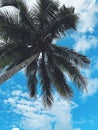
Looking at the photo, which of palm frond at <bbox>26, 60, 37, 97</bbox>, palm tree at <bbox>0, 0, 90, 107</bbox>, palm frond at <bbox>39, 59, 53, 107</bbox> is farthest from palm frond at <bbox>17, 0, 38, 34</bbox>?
palm frond at <bbox>39, 59, 53, 107</bbox>

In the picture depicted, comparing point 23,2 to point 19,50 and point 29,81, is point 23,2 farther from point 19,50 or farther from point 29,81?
point 29,81

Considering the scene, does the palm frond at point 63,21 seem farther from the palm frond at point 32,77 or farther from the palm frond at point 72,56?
the palm frond at point 32,77

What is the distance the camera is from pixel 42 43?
71.6 feet

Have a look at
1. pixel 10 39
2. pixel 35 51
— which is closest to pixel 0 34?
pixel 10 39

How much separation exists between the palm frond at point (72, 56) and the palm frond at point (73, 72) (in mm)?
299

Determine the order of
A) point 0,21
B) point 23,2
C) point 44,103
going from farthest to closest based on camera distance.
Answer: point 44,103
point 23,2
point 0,21

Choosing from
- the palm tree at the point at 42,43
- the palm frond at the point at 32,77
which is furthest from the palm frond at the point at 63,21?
the palm frond at the point at 32,77

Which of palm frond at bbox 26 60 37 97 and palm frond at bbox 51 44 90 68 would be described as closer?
palm frond at bbox 51 44 90 68

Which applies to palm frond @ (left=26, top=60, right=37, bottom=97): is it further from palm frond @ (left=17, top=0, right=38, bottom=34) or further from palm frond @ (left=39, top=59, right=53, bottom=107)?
palm frond @ (left=17, top=0, right=38, bottom=34)

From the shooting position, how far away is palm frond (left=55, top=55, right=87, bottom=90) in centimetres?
2303

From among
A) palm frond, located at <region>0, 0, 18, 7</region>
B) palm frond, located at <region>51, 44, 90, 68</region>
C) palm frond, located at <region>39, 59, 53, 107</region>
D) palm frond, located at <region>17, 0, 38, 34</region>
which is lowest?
palm frond, located at <region>39, 59, 53, 107</region>

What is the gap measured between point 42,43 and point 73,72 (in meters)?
3.02

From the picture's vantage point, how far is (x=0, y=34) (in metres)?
21.3

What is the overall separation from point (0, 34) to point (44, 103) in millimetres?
6046
